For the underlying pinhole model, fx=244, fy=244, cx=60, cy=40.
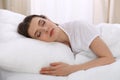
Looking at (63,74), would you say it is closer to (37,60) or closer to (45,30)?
(37,60)

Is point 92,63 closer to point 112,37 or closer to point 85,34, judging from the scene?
point 85,34

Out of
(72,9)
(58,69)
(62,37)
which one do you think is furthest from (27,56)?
(72,9)

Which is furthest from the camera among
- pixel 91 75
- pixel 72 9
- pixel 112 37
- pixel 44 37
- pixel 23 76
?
pixel 72 9

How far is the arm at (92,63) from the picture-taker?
133cm

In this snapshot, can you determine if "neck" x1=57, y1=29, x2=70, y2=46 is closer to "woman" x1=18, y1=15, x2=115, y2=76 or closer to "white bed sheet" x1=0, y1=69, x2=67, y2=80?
"woman" x1=18, y1=15, x2=115, y2=76

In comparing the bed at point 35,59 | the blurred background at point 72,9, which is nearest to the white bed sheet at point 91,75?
the bed at point 35,59

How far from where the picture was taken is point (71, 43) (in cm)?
154

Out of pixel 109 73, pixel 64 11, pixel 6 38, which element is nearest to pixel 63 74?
pixel 109 73

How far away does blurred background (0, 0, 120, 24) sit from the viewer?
8.11 ft

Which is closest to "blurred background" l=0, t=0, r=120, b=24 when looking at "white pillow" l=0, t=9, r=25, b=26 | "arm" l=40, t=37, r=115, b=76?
"white pillow" l=0, t=9, r=25, b=26

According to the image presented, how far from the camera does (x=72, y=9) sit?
8.65ft

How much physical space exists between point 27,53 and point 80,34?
36 centimetres

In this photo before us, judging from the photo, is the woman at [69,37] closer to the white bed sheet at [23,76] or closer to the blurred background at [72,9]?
the white bed sheet at [23,76]

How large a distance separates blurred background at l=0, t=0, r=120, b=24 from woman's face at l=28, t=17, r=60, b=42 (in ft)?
3.22
